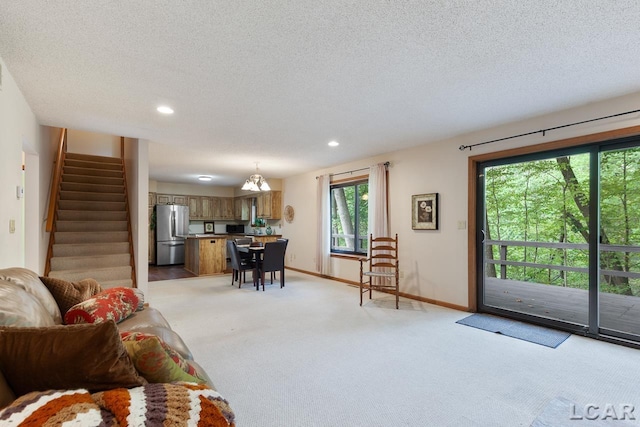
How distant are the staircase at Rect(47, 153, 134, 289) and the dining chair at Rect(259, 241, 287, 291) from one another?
2.05 meters

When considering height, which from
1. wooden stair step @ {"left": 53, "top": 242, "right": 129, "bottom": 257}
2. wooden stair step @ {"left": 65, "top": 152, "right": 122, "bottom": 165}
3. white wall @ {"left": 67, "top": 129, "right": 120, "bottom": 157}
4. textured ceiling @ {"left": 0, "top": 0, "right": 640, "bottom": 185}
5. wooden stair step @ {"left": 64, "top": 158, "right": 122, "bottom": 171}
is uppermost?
white wall @ {"left": 67, "top": 129, "right": 120, "bottom": 157}

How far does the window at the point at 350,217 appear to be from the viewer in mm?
6008

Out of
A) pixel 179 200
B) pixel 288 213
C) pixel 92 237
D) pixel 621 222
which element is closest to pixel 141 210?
pixel 92 237

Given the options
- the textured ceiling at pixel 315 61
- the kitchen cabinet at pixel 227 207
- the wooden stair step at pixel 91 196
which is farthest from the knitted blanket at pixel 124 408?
the kitchen cabinet at pixel 227 207

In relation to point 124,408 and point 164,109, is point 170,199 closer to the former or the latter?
point 164,109

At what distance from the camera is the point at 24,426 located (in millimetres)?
727

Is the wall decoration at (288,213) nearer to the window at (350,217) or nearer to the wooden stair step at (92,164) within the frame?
the window at (350,217)

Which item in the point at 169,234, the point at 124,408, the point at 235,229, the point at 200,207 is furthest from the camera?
the point at 235,229

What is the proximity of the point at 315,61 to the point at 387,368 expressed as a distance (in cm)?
250

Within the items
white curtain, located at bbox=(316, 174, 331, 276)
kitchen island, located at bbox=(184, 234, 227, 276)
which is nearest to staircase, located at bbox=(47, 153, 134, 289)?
kitchen island, located at bbox=(184, 234, 227, 276)

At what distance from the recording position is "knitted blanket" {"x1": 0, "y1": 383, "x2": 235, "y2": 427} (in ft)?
2.52

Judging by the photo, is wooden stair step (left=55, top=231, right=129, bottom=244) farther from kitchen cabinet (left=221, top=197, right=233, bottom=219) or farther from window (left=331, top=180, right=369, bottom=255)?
kitchen cabinet (left=221, top=197, right=233, bottom=219)

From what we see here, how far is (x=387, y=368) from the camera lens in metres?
2.51

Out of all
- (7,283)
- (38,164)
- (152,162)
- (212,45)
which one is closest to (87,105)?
(38,164)
